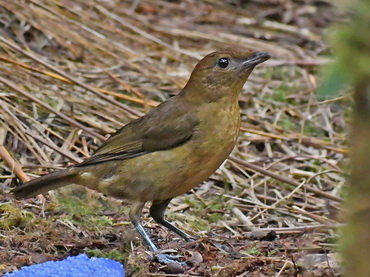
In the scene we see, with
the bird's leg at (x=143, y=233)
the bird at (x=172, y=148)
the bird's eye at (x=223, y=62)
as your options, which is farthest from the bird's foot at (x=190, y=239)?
the bird's eye at (x=223, y=62)

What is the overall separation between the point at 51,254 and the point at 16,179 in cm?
121

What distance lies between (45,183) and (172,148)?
0.76 meters

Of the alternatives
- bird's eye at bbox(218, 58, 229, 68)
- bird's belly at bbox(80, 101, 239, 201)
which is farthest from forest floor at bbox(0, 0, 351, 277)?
bird's eye at bbox(218, 58, 229, 68)

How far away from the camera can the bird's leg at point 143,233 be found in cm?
438

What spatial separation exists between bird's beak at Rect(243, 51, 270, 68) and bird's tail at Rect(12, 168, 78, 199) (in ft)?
3.77

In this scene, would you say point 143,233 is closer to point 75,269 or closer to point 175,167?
point 175,167

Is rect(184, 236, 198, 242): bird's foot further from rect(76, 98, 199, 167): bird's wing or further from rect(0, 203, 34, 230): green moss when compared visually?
rect(0, 203, 34, 230): green moss

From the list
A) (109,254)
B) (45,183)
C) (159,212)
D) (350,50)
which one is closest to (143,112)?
(159,212)

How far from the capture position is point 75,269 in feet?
12.7

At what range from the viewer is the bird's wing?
4.75 metres

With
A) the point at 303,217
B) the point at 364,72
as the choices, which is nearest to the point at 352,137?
the point at 364,72

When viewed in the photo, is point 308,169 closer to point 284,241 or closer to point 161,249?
point 284,241

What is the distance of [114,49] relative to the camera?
24.5 feet

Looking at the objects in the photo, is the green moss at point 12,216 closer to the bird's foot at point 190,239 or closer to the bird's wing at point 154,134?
the bird's wing at point 154,134
